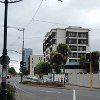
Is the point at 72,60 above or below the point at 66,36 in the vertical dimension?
below

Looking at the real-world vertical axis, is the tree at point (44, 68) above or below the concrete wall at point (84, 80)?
above

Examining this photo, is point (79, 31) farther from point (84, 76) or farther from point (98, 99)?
point (98, 99)

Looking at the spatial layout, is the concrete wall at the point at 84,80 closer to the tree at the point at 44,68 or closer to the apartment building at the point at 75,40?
the apartment building at the point at 75,40

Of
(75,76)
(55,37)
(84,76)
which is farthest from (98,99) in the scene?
(55,37)

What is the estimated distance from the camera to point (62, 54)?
311ft

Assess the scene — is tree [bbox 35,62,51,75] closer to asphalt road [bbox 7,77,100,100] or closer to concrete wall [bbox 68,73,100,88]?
concrete wall [bbox 68,73,100,88]

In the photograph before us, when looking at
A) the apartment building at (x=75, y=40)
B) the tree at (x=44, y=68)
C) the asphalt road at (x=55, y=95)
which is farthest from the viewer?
the tree at (x=44, y=68)

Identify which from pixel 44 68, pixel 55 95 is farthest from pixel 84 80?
pixel 44 68

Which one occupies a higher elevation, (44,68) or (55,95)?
(44,68)

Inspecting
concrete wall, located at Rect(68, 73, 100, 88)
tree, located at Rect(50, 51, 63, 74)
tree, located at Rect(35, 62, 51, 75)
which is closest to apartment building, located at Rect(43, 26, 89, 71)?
tree, located at Rect(35, 62, 51, 75)

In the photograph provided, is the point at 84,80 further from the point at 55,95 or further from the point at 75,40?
the point at 75,40

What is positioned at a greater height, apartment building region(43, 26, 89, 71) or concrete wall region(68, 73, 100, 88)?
apartment building region(43, 26, 89, 71)

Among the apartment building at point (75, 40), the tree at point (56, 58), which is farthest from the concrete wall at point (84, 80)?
the apartment building at point (75, 40)

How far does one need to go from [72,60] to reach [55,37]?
11.6 m
